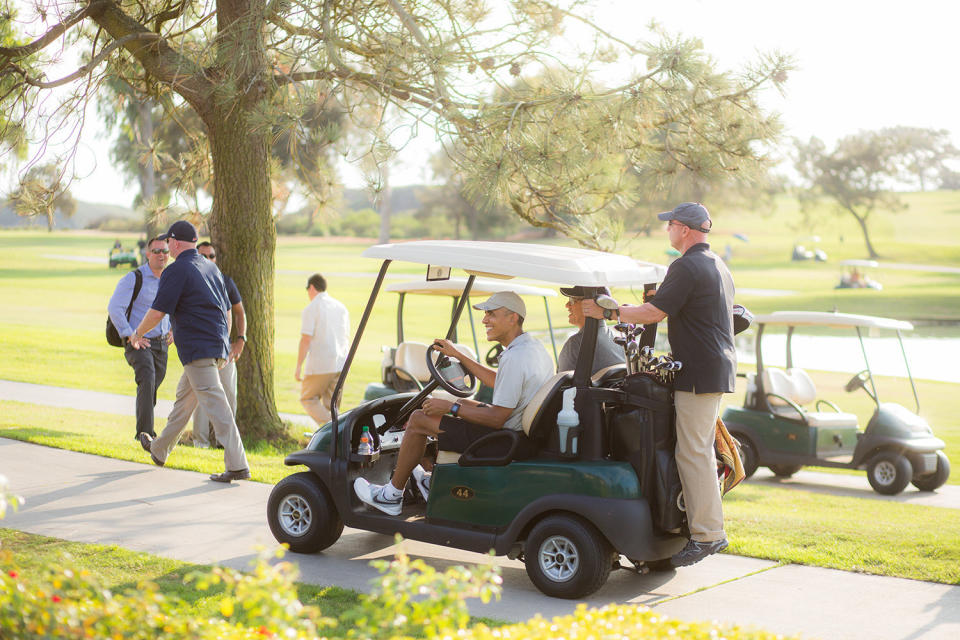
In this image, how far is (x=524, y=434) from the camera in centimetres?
541

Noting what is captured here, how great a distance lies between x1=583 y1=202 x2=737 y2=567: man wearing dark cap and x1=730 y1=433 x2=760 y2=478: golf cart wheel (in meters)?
5.56

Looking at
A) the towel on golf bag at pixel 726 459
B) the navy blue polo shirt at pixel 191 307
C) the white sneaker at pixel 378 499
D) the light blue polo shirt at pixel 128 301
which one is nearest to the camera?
the towel on golf bag at pixel 726 459

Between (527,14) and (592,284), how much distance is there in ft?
17.3

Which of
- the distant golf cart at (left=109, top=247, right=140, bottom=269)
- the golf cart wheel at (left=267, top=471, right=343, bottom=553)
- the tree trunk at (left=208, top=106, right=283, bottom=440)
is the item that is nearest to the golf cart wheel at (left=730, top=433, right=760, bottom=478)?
the tree trunk at (left=208, top=106, right=283, bottom=440)

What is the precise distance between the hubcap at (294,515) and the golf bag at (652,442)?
1844mm

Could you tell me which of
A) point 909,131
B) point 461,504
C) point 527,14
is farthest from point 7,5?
point 909,131

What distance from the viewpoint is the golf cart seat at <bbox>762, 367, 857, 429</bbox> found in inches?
413

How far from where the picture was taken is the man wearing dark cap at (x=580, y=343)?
18.5ft

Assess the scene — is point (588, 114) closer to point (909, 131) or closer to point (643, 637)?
point (643, 637)

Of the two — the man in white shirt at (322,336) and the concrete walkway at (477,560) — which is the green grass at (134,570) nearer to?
the concrete walkway at (477,560)

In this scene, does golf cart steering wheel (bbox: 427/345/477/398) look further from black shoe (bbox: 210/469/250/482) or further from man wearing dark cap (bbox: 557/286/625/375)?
black shoe (bbox: 210/469/250/482)

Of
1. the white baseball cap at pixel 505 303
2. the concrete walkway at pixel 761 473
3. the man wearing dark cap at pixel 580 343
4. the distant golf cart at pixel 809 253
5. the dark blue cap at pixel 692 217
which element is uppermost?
the distant golf cart at pixel 809 253

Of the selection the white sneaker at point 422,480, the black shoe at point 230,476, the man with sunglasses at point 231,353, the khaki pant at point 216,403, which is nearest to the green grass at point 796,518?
the black shoe at point 230,476

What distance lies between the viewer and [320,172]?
37.2ft
